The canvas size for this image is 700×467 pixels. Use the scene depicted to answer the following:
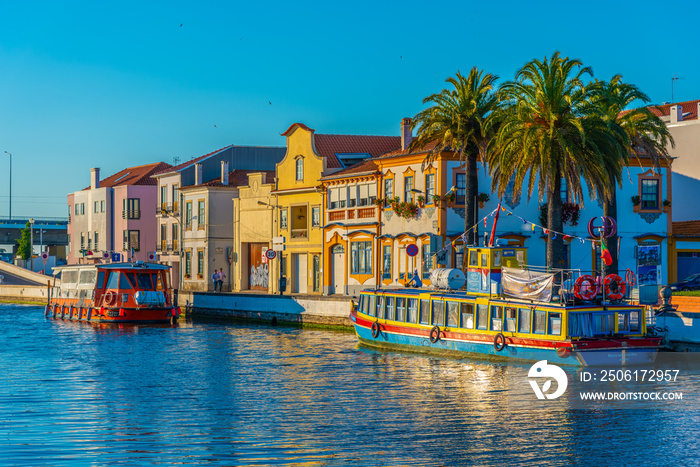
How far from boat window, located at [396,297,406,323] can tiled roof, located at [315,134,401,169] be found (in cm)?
2467

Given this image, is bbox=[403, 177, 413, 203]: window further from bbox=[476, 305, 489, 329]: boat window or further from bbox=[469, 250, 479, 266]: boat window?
bbox=[476, 305, 489, 329]: boat window

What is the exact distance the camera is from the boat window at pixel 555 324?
33.2 metres

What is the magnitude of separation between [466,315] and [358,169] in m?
25.1

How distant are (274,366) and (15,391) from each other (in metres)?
9.67

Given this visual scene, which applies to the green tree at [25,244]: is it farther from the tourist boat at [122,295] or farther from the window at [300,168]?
the window at [300,168]

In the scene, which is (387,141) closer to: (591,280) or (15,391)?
(591,280)

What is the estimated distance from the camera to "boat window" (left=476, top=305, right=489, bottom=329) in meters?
36.5

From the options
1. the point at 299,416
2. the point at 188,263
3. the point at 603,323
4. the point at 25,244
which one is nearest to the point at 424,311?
the point at 603,323

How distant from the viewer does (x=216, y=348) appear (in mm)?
42781

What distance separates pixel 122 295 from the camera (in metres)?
58.6

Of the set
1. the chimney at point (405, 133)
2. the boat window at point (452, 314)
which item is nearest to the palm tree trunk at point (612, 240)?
the boat window at point (452, 314)

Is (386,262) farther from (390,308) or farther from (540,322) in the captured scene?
(540,322)

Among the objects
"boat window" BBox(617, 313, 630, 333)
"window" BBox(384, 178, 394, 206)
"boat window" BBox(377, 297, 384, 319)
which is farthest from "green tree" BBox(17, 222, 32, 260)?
"boat window" BBox(617, 313, 630, 333)

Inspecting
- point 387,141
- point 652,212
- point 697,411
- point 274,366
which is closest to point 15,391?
point 274,366
